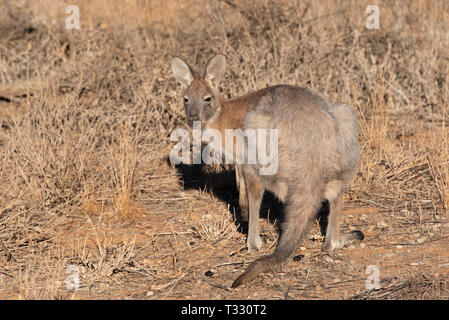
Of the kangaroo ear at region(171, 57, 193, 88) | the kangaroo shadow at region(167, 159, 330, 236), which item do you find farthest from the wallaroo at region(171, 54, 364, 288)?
the kangaroo ear at region(171, 57, 193, 88)

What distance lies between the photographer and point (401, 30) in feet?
25.8

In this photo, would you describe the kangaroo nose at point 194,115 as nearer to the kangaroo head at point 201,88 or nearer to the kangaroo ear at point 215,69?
the kangaroo head at point 201,88

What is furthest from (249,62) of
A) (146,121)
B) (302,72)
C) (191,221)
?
(191,221)

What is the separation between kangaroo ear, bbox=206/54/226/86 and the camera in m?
5.16

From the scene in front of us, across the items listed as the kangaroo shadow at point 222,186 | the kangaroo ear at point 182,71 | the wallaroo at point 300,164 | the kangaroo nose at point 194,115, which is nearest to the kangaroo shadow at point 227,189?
the kangaroo shadow at point 222,186

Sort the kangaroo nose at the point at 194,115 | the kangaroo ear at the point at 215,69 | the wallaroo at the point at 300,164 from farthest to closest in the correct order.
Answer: the kangaroo ear at the point at 215,69
the kangaroo nose at the point at 194,115
the wallaroo at the point at 300,164

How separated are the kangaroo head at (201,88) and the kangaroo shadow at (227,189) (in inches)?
32.6

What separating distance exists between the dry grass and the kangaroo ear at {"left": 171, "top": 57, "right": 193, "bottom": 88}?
2.51 ft

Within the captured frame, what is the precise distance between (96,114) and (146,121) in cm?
55

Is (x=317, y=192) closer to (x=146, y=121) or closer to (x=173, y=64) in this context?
(x=173, y=64)

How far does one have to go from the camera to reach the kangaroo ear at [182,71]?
205 inches

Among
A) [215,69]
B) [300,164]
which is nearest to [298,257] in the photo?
[300,164]

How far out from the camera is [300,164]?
4059 millimetres

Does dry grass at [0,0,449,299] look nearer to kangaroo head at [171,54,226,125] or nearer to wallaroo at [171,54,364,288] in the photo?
wallaroo at [171,54,364,288]
